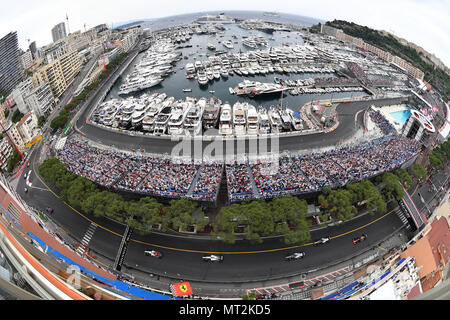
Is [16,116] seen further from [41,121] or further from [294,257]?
[294,257]

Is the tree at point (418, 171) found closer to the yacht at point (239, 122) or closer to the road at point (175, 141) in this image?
the road at point (175, 141)

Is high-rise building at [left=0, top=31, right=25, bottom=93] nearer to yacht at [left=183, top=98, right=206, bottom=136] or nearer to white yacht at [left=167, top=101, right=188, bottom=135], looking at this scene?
white yacht at [left=167, top=101, right=188, bottom=135]

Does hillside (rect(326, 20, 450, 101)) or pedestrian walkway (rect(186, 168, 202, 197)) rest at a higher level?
hillside (rect(326, 20, 450, 101))

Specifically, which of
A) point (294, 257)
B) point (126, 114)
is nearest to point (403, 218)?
point (294, 257)

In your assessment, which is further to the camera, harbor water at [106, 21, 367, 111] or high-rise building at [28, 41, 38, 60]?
high-rise building at [28, 41, 38, 60]

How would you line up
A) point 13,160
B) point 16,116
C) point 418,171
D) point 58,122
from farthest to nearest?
point 16,116, point 58,122, point 13,160, point 418,171

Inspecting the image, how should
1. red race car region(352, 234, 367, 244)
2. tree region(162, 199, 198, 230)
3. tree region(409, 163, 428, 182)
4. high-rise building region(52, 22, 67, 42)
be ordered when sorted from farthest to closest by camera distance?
high-rise building region(52, 22, 67, 42) < tree region(409, 163, 428, 182) < red race car region(352, 234, 367, 244) < tree region(162, 199, 198, 230)

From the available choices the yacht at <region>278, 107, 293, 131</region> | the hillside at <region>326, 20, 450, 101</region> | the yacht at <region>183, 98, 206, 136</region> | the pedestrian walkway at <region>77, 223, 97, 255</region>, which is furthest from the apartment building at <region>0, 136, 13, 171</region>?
the hillside at <region>326, 20, 450, 101</region>
